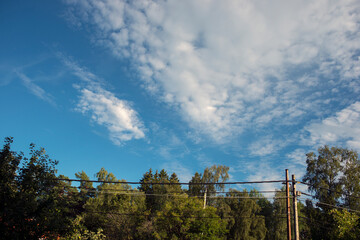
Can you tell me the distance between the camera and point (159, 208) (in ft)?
169

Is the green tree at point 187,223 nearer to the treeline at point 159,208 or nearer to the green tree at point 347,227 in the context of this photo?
the treeline at point 159,208

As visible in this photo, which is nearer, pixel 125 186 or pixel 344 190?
pixel 344 190

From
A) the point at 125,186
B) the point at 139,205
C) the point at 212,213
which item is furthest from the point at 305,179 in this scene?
the point at 125,186

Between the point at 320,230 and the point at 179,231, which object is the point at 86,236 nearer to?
the point at 179,231

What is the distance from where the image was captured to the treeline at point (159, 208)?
1641 cm

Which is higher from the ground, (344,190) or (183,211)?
(344,190)

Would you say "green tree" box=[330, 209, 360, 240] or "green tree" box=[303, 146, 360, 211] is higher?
"green tree" box=[303, 146, 360, 211]

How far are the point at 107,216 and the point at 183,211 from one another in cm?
1776

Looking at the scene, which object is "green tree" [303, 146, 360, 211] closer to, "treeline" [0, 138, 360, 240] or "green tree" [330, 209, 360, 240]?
"treeline" [0, 138, 360, 240]

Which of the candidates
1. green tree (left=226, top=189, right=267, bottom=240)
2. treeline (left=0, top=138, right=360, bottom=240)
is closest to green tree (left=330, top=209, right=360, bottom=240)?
treeline (left=0, top=138, right=360, bottom=240)

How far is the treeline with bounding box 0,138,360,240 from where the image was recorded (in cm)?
1641

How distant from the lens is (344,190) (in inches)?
1609

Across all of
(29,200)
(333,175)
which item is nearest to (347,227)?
(333,175)

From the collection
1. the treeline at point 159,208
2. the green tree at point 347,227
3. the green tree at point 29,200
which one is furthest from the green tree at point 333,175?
the green tree at point 29,200
